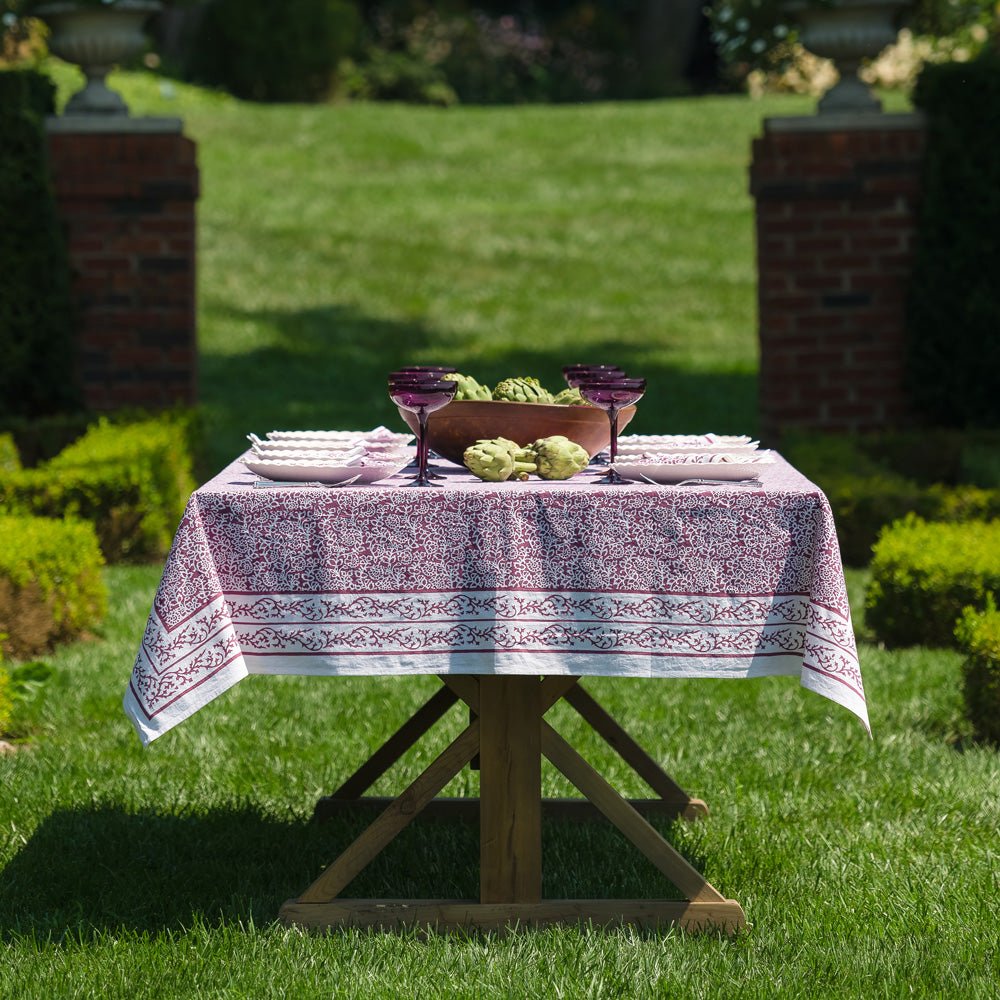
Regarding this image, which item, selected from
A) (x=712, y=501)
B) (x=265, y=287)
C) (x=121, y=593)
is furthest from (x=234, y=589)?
(x=265, y=287)

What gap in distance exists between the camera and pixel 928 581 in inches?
239

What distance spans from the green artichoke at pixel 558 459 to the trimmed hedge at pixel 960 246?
17.2 feet

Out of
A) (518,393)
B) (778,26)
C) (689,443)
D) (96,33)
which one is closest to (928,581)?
(689,443)

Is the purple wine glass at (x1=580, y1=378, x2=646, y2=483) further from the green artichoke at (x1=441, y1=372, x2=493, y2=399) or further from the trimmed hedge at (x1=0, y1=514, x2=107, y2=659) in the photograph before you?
the trimmed hedge at (x1=0, y1=514, x2=107, y2=659)

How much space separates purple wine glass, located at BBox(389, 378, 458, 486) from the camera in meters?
3.63

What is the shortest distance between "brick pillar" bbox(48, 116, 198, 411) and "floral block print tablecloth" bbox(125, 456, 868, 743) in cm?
537

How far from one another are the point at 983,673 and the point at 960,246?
3867 millimetres

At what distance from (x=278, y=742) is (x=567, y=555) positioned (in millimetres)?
2020

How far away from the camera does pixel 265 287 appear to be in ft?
47.1

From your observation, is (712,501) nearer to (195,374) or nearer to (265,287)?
(195,374)

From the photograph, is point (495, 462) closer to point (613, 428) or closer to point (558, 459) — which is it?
point (558, 459)

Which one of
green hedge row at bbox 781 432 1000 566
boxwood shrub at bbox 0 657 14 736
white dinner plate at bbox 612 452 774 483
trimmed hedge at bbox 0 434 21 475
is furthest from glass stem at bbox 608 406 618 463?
trimmed hedge at bbox 0 434 21 475

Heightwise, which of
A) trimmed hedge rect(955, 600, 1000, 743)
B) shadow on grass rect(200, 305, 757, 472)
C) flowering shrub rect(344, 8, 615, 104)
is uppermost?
flowering shrub rect(344, 8, 615, 104)

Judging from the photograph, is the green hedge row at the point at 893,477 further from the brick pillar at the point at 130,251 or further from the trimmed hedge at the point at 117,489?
the brick pillar at the point at 130,251
